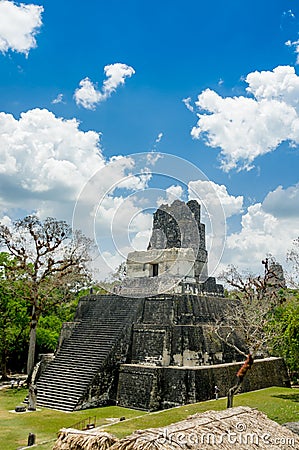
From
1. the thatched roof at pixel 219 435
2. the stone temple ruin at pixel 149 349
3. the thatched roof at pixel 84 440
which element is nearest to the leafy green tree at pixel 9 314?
the stone temple ruin at pixel 149 349

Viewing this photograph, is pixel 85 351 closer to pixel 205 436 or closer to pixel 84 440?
pixel 84 440

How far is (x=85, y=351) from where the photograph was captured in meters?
14.8

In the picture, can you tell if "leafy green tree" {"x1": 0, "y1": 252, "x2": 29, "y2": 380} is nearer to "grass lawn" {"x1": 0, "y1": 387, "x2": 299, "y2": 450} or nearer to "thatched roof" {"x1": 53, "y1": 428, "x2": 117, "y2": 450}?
"grass lawn" {"x1": 0, "y1": 387, "x2": 299, "y2": 450}

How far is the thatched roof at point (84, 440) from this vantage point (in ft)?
19.5

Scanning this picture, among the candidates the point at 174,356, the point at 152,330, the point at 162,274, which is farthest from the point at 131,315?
the point at 162,274

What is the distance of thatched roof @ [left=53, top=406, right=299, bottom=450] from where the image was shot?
4970mm

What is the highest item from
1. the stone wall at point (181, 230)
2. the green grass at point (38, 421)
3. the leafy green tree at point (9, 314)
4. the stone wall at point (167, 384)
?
the stone wall at point (181, 230)

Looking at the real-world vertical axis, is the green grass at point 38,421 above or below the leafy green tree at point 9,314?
below

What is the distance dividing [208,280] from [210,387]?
22.5ft

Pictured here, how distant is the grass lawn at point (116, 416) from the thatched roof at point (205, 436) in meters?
2.82

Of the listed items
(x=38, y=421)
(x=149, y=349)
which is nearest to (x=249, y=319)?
(x=149, y=349)

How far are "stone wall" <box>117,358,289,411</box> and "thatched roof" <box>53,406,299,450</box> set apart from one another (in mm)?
6488

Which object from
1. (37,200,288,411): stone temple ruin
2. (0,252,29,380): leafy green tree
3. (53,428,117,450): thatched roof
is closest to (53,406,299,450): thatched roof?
(53,428,117,450): thatched roof

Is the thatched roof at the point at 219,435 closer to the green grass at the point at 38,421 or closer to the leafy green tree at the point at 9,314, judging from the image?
the green grass at the point at 38,421
